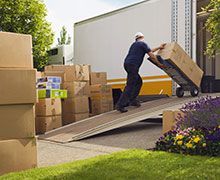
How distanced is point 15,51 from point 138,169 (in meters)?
2.19

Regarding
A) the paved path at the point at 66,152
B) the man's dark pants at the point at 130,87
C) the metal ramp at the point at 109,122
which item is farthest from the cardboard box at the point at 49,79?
the paved path at the point at 66,152

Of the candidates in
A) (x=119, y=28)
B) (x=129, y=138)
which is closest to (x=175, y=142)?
(x=129, y=138)

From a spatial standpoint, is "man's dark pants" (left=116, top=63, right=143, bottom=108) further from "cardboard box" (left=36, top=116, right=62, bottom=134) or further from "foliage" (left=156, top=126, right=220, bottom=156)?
"foliage" (left=156, top=126, right=220, bottom=156)

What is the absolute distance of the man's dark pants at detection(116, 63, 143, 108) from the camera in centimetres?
958

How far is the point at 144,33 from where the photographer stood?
1138 cm

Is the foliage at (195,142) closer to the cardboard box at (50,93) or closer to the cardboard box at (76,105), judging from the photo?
the cardboard box at (50,93)

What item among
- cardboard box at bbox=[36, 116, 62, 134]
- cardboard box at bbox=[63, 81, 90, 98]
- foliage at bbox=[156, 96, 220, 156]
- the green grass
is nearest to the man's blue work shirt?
cardboard box at bbox=[63, 81, 90, 98]

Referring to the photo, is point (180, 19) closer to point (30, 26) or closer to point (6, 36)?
point (6, 36)

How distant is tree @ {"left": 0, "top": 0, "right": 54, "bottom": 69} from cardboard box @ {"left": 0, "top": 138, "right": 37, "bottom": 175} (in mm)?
14981

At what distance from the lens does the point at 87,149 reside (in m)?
7.22

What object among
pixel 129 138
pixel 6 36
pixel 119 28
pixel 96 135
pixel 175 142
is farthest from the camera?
pixel 119 28

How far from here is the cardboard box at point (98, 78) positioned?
11711mm

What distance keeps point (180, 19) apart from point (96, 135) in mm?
3603

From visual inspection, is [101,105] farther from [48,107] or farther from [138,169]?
[138,169]
